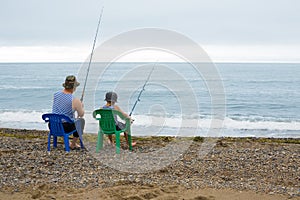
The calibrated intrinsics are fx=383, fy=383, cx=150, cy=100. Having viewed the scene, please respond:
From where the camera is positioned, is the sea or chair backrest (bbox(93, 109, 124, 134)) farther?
the sea

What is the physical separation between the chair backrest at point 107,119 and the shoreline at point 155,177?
0.49m

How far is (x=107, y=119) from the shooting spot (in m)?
7.50

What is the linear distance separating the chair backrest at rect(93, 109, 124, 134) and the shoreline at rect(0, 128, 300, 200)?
1.61ft

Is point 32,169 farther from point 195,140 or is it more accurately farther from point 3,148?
point 195,140

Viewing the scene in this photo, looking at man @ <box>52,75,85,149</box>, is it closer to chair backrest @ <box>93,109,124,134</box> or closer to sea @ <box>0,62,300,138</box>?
chair backrest @ <box>93,109,124,134</box>

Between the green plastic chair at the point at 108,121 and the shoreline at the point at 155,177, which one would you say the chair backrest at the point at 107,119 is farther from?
the shoreline at the point at 155,177

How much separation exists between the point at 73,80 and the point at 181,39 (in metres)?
2.69

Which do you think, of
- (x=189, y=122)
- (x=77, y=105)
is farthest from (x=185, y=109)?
(x=77, y=105)

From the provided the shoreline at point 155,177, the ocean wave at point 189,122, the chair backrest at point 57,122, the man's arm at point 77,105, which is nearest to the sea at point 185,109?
the ocean wave at point 189,122

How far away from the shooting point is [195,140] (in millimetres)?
10398

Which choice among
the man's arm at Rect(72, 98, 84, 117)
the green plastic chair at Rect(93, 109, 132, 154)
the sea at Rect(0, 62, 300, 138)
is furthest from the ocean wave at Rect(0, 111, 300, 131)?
the man's arm at Rect(72, 98, 84, 117)

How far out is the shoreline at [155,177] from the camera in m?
5.24

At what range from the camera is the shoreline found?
5242mm

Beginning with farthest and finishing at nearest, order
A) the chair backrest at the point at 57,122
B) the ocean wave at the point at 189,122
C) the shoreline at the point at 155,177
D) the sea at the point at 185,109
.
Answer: the ocean wave at the point at 189,122, the sea at the point at 185,109, the chair backrest at the point at 57,122, the shoreline at the point at 155,177
